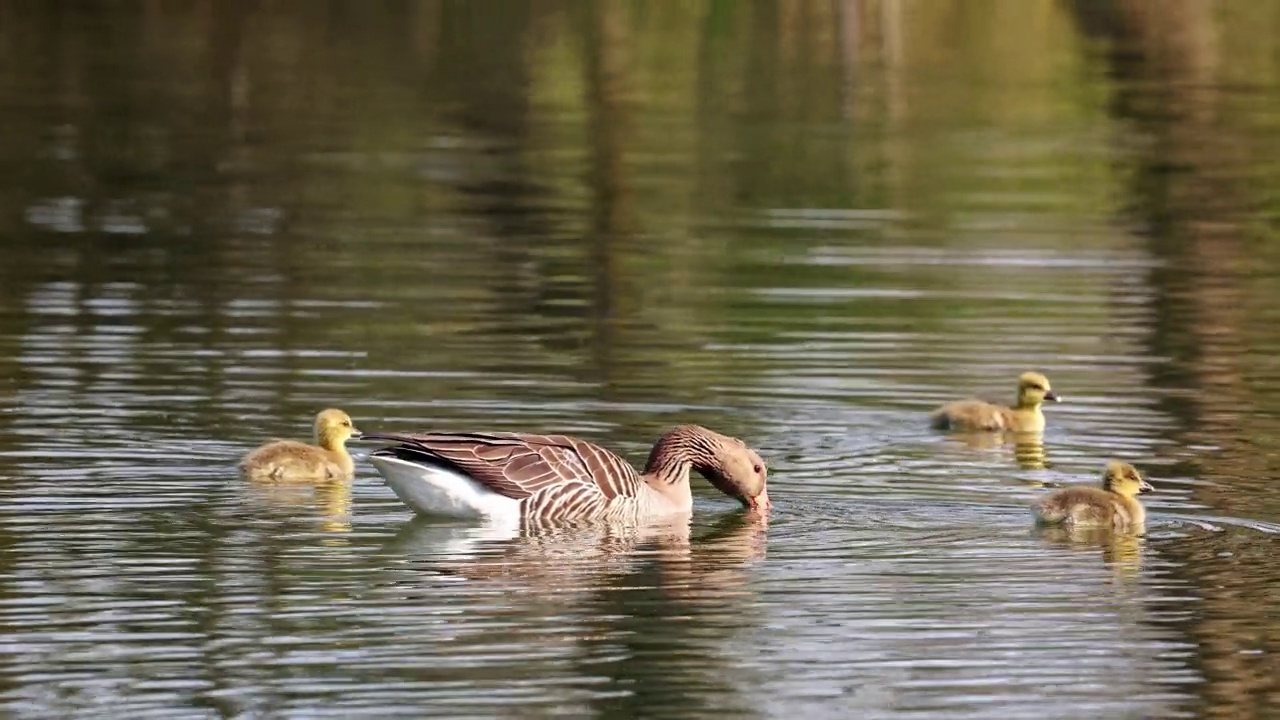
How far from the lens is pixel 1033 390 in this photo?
648 inches

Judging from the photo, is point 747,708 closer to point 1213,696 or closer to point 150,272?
point 1213,696

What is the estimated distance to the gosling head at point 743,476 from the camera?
43.2 ft

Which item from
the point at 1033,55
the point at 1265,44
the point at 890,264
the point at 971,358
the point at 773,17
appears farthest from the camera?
the point at 773,17

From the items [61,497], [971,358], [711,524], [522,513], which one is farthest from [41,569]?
[971,358]

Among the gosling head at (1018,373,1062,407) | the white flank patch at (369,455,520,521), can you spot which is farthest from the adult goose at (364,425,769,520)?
the gosling head at (1018,373,1062,407)

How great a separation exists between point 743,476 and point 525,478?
1.17 m

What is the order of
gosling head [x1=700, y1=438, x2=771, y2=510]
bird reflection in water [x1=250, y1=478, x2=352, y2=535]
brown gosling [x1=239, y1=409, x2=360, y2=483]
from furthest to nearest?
brown gosling [x1=239, y1=409, x2=360, y2=483] → gosling head [x1=700, y1=438, x2=771, y2=510] → bird reflection in water [x1=250, y1=478, x2=352, y2=535]

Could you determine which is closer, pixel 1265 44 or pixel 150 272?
pixel 150 272

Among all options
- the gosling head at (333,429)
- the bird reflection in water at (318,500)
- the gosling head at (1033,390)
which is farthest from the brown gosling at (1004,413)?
the bird reflection in water at (318,500)

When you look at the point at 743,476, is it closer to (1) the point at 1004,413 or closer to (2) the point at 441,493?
(2) the point at 441,493

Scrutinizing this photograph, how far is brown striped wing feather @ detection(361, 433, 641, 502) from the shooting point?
12.6 m

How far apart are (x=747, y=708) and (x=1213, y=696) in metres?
1.78

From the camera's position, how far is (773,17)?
66.3m

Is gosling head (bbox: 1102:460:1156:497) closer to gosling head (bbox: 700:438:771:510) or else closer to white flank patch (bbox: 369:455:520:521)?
gosling head (bbox: 700:438:771:510)
